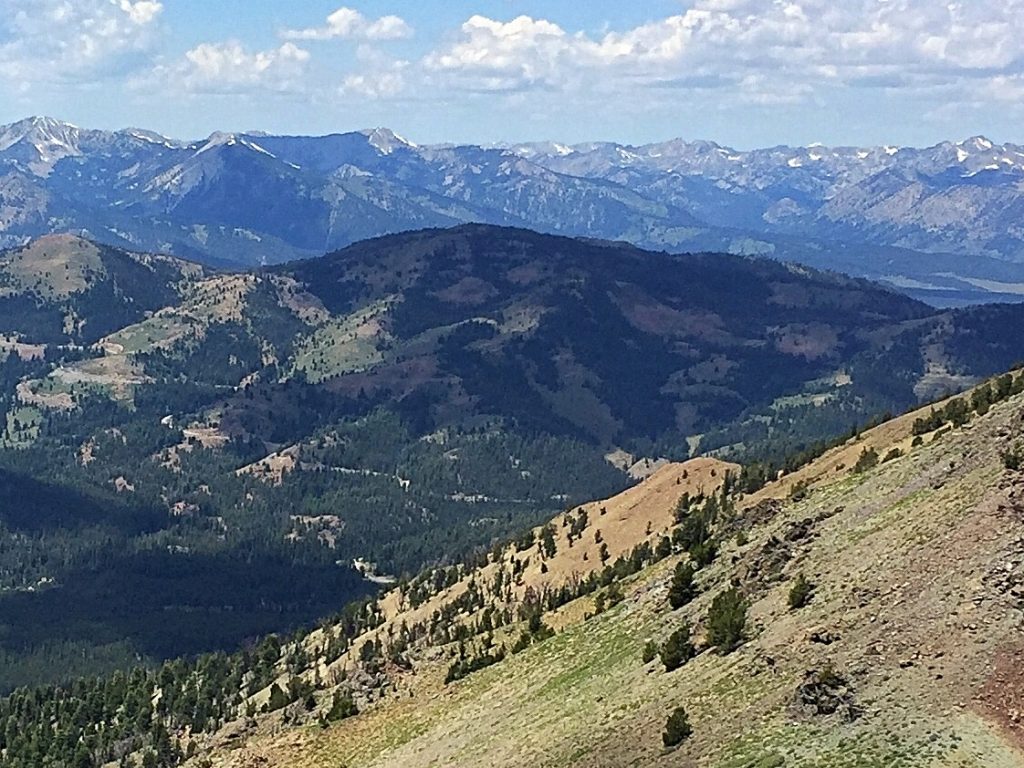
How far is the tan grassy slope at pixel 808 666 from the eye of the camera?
58000 millimetres

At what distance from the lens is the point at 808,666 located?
6675 cm

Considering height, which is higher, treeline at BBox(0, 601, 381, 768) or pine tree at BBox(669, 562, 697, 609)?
pine tree at BBox(669, 562, 697, 609)

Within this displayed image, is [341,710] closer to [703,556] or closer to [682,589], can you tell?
[682,589]

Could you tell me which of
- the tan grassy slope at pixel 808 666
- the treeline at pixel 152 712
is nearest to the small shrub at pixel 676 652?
the tan grassy slope at pixel 808 666

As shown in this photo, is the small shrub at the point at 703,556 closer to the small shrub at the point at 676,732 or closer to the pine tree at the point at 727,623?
the pine tree at the point at 727,623

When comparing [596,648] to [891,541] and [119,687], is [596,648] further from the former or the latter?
[119,687]

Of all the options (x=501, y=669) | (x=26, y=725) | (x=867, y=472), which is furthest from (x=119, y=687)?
(x=867, y=472)

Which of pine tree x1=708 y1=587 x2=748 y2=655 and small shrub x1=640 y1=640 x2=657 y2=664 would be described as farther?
small shrub x1=640 y1=640 x2=657 y2=664

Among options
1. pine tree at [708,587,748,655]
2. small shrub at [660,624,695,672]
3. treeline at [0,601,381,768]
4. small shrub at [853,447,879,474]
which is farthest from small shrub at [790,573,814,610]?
Result: treeline at [0,601,381,768]

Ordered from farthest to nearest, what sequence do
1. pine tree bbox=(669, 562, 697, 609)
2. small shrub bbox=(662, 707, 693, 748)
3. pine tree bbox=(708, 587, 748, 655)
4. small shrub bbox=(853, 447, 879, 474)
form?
small shrub bbox=(853, 447, 879, 474), pine tree bbox=(669, 562, 697, 609), pine tree bbox=(708, 587, 748, 655), small shrub bbox=(662, 707, 693, 748)

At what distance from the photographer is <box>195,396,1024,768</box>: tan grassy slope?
58.0m

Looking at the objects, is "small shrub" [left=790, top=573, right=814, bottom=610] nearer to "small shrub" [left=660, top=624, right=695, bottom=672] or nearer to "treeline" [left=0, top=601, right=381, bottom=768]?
"small shrub" [left=660, top=624, right=695, bottom=672]

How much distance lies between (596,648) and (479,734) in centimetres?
1438

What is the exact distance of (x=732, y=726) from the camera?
2539 inches
